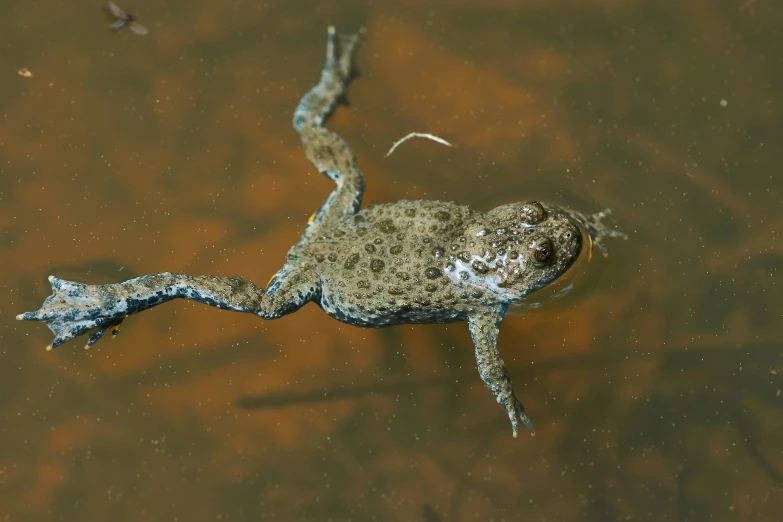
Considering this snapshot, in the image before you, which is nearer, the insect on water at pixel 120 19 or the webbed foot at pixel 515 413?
the webbed foot at pixel 515 413

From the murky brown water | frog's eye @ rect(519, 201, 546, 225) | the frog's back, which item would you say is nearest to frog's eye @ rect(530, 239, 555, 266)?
frog's eye @ rect(519, 201, 546, 225)

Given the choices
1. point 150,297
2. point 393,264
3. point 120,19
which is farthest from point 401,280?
point 120,19

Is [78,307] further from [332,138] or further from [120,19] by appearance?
[120,19]

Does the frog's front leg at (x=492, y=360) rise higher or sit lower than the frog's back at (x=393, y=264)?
lower

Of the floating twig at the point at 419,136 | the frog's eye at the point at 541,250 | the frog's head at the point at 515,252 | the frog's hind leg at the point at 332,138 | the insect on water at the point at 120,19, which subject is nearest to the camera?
the frog's eye at the point at 541,250

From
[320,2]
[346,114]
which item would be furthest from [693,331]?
[320,2]

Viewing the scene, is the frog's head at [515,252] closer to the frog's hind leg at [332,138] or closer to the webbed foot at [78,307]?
the frog's hind leg at [332,138]

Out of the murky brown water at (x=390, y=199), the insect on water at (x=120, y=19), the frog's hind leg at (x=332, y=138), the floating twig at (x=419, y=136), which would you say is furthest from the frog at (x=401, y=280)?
the insect on water at (x=120, y=19)
